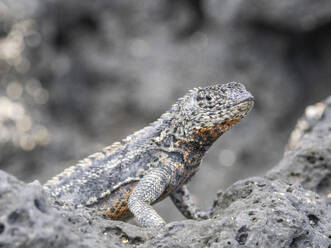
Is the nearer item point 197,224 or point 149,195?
point 197,224

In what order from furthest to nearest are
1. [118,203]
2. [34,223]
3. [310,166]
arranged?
[310,166] → [118,203] → [34,223]

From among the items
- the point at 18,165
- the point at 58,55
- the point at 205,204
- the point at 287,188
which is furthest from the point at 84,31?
the point at 287,188

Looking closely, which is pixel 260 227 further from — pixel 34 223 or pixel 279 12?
pixel 279 12

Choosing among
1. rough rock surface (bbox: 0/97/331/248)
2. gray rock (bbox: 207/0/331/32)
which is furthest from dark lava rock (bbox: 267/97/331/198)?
gray rock (bbox: 207/0/331/32)

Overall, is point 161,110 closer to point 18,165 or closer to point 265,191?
point 18,165

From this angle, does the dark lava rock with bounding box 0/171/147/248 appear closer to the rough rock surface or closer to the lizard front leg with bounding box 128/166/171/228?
the rough rock surface

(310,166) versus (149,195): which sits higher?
(149,195)

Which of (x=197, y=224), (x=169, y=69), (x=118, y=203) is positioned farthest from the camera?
(x=169, y=69)

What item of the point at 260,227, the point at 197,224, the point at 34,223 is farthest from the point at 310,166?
the point at 34,223
